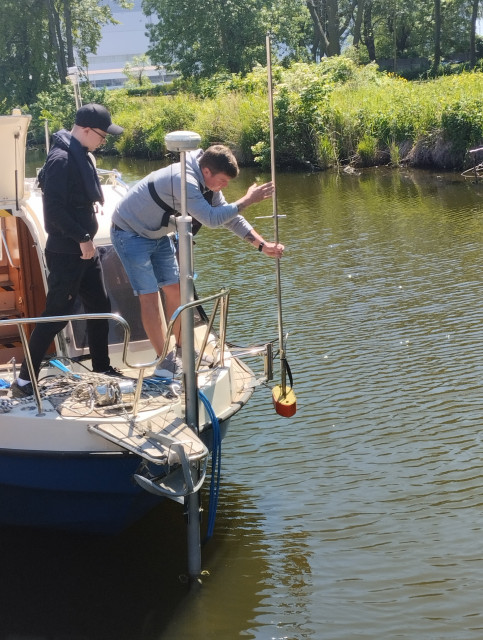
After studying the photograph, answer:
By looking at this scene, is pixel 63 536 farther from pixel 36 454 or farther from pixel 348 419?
pixel 348 419

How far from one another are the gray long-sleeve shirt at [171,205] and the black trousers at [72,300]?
44cm

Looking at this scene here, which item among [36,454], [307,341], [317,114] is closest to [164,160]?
[317,114]

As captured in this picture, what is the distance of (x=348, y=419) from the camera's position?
344 inches

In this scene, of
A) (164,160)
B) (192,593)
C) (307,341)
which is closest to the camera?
(192,593)

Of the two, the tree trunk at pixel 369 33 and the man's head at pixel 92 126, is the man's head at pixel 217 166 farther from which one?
the tree trunk at pixel 369 33

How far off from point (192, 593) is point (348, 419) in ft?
10.2

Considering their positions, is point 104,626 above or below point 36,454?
below

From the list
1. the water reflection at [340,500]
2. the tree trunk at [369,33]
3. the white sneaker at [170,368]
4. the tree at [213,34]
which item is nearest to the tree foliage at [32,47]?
the tree at [213,34]

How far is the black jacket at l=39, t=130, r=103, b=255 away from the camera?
636cm

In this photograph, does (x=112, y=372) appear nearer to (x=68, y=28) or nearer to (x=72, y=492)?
(x=72, y=492)

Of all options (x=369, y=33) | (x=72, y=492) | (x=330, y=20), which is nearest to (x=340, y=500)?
(x=72, y=492)

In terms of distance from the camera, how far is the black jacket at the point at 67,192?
6.36 m

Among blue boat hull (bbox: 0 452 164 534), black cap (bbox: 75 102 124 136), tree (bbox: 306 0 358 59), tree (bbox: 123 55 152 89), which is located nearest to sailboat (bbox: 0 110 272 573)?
blue boat hull (bbox: 0 452 164 534)

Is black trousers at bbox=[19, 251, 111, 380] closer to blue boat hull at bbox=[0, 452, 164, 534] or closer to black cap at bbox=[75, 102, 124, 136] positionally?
blue boat hull at bbox=[0, 452, 164, 534]
